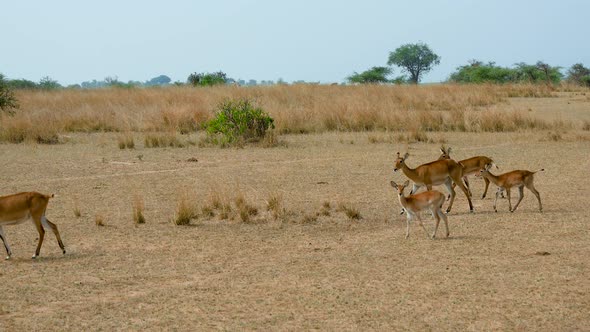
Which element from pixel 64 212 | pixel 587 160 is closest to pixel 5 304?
pixel 64 212

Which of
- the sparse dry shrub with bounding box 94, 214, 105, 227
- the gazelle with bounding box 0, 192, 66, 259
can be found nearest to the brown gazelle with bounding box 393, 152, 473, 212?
the sparse dry shrub with bounding box 94, 214, 105, 227

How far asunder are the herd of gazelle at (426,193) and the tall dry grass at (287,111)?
34.7ft

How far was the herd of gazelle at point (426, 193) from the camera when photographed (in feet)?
33.4

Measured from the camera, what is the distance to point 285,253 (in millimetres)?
10453

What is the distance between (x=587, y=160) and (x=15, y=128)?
47.9 feet

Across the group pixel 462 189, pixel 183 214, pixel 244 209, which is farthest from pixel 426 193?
pixel 183 214

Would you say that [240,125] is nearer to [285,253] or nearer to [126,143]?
[126,143]

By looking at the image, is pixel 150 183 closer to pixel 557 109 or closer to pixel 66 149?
pixel 66 149

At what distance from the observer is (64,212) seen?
13352 millimetres

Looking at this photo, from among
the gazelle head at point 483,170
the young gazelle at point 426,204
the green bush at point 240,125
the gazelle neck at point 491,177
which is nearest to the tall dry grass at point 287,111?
the green bush at point 240,125

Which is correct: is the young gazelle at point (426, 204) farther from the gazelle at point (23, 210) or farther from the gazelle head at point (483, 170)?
the gazelle at point (23, 210)

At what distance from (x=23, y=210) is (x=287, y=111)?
17.1m

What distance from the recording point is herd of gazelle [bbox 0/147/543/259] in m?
10.2

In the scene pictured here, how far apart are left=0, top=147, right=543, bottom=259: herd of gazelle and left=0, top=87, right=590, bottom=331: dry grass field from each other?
31 centimetres
